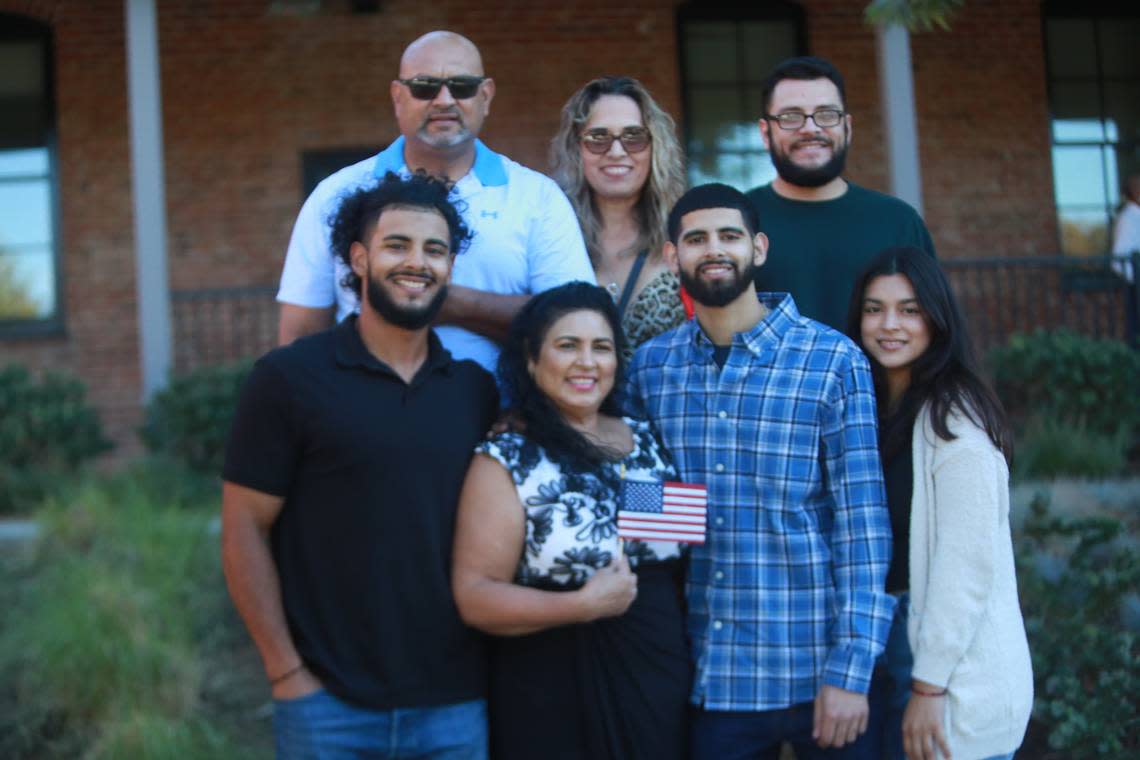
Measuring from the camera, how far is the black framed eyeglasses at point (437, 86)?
346 cm

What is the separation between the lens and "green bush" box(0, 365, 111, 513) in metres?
8.25

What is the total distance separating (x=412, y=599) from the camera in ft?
9.52

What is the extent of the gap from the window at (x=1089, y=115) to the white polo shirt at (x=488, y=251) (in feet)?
29.9

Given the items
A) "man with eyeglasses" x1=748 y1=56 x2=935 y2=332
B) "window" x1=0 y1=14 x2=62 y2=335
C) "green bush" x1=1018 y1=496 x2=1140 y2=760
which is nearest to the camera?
"man with eyeglasses" x1=748 y1=56 x2=935 y2=332

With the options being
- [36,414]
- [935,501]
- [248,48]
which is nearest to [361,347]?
[935,501]

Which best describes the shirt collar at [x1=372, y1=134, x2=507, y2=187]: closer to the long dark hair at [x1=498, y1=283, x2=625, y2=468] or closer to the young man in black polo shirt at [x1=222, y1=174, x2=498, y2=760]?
the long dark hair at [x1=498, y1=283, x2=625, y2=468]

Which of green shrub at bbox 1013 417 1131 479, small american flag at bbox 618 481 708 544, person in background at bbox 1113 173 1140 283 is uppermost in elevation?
person in background at bbox 1113 173 1140 283

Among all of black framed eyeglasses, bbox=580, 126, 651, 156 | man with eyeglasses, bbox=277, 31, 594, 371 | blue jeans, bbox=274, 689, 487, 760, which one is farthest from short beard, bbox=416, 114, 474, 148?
blue jeans, bbox=274, 689, 487, 760

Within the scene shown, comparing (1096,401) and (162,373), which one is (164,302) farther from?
(1096,401)

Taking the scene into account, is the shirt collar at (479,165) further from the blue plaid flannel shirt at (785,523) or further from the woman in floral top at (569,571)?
the blue plaid flannel shirt at (785,523)

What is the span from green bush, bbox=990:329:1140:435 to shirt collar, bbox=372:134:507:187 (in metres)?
6.27

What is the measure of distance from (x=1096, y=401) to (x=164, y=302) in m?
6.47

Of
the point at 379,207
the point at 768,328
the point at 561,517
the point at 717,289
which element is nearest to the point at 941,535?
the point at 768,328

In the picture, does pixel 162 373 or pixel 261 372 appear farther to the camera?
pixel 162 373
